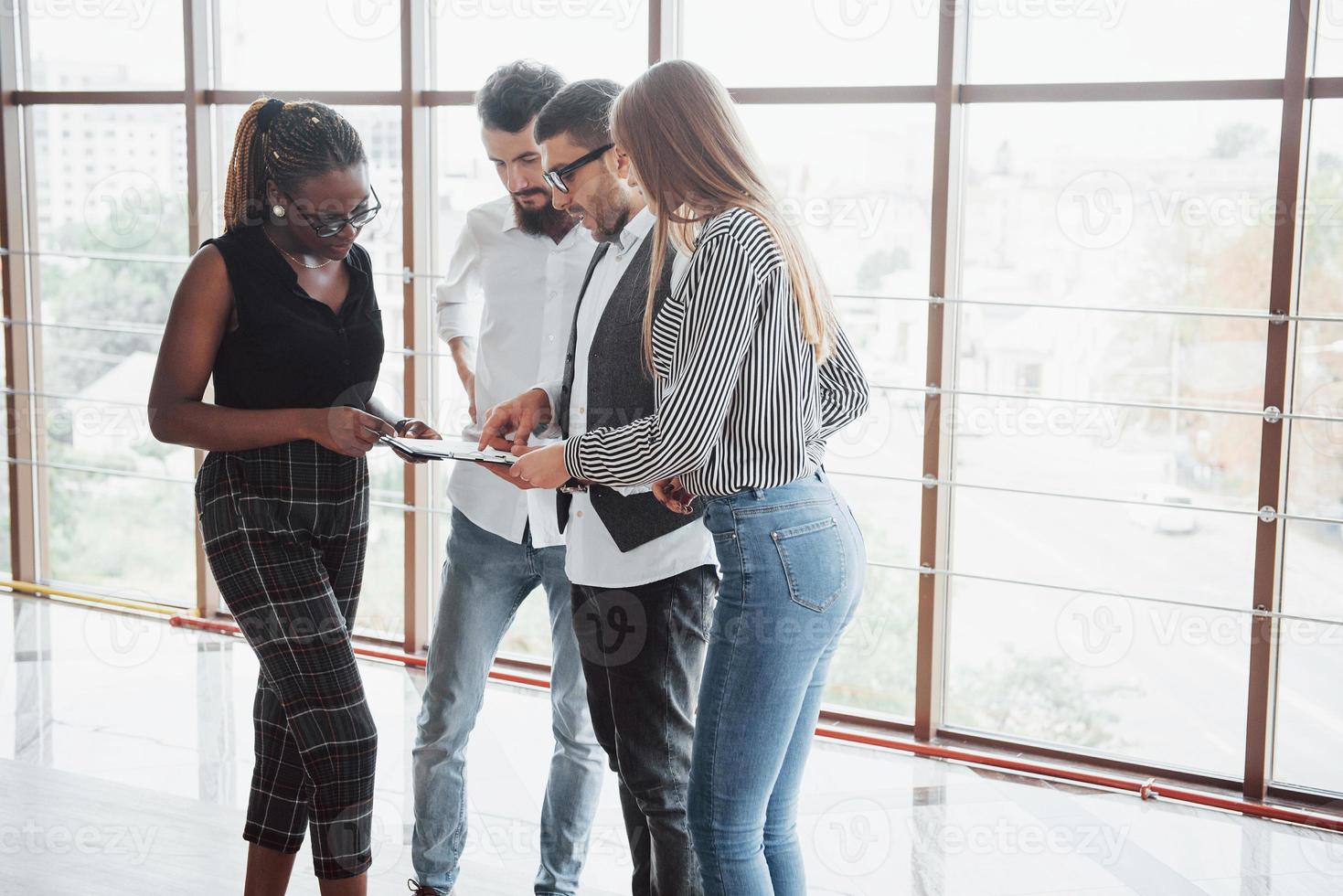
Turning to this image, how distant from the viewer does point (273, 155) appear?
181cm

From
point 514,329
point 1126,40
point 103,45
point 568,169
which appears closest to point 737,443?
point 568,169

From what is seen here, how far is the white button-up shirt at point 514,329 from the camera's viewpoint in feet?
6.97

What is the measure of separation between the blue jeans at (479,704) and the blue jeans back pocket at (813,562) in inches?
27.5

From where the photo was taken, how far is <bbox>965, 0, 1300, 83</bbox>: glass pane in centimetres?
289

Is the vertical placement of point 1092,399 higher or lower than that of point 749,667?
higher

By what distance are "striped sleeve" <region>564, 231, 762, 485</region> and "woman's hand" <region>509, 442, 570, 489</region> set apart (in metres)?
0.16

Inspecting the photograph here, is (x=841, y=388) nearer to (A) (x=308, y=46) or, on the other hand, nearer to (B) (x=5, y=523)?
(A) (x=308, y=46)

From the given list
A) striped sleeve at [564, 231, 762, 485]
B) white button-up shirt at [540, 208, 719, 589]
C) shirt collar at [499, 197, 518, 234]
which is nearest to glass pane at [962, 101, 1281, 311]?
shirt collar at [499, 197, 518, 234]

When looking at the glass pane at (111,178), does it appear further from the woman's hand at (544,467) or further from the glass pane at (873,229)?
the woman's hand at (544,467)

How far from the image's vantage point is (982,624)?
131 inches

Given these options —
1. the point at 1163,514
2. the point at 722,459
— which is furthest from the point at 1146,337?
the point at 722,459

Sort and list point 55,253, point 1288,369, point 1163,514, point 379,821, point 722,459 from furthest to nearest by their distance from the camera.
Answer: point 55,253 < point 1163,514 < point 1288,369 < point 379,821 < point 722,459

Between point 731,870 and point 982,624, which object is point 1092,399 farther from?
point 731,870

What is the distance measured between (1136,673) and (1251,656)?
0.30 m
